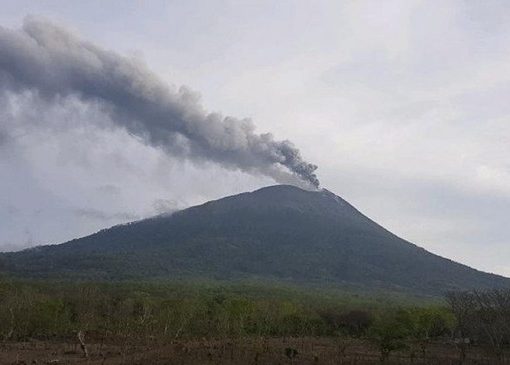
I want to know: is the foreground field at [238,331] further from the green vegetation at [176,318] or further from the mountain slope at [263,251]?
the mountain slope at [263,251]

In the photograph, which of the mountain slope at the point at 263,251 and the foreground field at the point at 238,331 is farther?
the mountain slope at the point at 263,251

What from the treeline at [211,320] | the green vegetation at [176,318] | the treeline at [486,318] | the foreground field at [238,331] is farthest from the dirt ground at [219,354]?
the green vegetation at [176,318]

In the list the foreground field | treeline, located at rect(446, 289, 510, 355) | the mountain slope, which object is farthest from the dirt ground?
the mountain slope

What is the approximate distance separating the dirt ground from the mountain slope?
67.2 m

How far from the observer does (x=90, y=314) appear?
169ft

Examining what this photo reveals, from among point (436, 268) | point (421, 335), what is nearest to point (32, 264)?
point (436, 268)

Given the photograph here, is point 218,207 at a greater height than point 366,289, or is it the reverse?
point 218,207

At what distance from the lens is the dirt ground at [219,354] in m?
30.2

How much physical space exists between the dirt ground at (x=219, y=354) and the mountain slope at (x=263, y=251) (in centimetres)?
6718

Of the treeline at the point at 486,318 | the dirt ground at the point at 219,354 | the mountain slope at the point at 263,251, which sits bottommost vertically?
the dirt ground at the point at 219,354

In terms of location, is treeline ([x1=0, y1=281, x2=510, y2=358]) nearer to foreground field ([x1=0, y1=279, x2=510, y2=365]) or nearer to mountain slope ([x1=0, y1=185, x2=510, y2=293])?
foreground field ([x1=0, y1=279, x2=510, y2=365])

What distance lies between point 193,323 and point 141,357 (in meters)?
19.0

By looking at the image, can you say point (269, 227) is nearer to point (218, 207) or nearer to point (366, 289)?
point (218, 207)

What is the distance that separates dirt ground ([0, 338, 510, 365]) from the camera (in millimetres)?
30234
